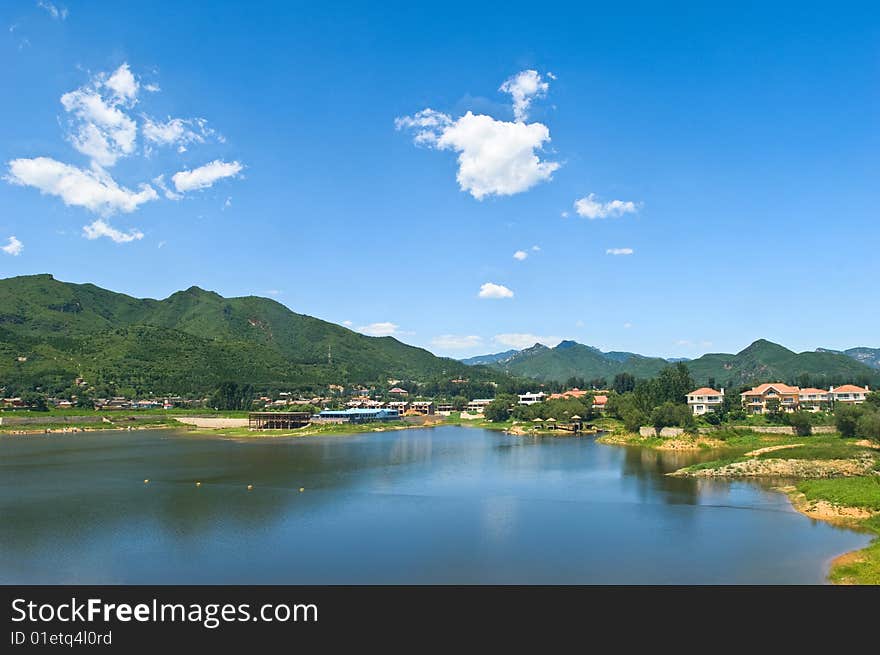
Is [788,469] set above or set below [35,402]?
below

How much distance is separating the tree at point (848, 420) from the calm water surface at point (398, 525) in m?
11.7

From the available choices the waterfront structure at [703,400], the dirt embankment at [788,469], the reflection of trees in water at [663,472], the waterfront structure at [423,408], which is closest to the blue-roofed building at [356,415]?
the waterfront structure at [423,408]

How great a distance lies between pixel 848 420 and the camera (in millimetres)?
44156

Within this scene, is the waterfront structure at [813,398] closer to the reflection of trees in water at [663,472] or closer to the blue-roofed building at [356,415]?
the reflection of trees in water at [663,472]

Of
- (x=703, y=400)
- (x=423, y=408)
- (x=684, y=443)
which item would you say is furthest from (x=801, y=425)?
(x=423, y=408)

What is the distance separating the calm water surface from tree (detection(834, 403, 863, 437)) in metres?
11.7

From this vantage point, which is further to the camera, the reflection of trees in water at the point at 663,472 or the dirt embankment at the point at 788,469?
the dirt embankment at the point at 788,469

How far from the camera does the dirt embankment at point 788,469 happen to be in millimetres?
33388

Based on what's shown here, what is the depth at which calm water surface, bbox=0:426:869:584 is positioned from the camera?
1841 cm

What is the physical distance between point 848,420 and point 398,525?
122ft

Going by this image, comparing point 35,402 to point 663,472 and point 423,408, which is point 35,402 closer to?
point 423,408

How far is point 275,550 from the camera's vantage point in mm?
20766
